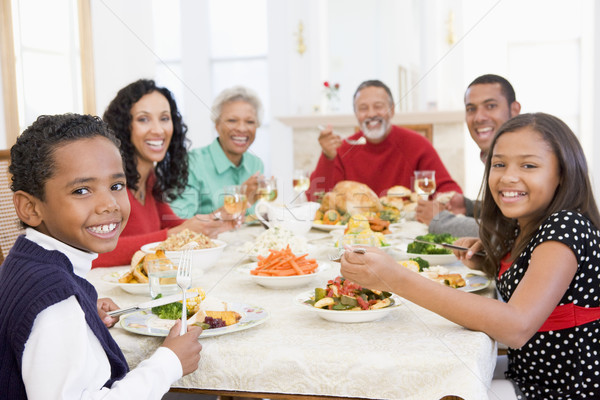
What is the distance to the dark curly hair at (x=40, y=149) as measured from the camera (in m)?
1.00

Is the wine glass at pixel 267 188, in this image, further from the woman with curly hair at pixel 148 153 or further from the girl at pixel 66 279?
the girl at pixel 66 279

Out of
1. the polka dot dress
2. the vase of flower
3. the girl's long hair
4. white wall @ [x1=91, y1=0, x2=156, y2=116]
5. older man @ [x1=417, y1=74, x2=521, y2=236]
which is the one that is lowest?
the polka dot dress

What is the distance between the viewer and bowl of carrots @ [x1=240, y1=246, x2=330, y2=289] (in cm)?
148

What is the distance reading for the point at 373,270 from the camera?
45.9 inches

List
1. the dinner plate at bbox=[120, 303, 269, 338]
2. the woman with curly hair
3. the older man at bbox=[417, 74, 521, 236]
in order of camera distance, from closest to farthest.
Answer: the dinner plate at bbox=[120, 303, 269, 338] < the woman with curly hair < the older man at bbox=[417, 74, 521, 236]

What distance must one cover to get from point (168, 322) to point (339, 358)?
0.38 m

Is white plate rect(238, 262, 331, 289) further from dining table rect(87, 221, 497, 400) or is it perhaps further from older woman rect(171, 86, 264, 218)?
older woman rect(171, 86, 264, 218)

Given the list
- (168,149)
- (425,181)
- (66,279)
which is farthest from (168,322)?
(425,181)

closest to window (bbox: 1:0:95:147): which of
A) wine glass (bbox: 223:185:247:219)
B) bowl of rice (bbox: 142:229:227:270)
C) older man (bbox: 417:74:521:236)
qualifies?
wine glass (bbox: 223:185:247:219)

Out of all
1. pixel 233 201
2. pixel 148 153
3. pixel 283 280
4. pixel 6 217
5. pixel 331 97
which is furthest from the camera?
pixel 331 97

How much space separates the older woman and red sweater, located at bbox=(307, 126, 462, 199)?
533mm

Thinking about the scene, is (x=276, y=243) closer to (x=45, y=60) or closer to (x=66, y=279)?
(x=66, y=279)

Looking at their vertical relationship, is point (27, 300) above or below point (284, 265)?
above

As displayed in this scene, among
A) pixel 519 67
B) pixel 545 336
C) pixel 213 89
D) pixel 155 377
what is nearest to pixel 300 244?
pixel 545 336
